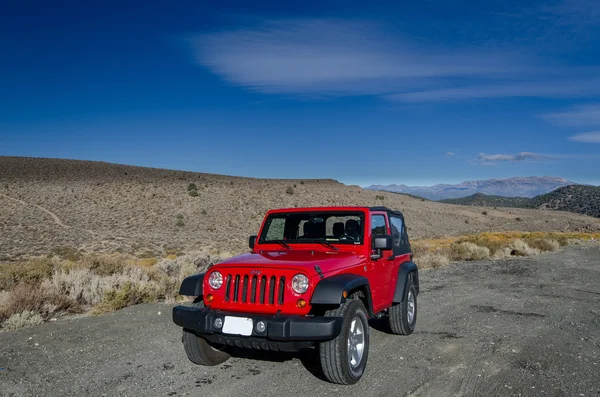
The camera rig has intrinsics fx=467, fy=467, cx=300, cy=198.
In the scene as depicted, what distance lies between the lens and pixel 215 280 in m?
5.28

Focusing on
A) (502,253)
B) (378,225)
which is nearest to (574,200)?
(502,253)

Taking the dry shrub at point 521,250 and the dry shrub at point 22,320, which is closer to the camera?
the dry shrub at point 22,320

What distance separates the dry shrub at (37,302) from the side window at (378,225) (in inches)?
232

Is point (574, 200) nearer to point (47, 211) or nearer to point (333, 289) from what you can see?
point (47, 211)

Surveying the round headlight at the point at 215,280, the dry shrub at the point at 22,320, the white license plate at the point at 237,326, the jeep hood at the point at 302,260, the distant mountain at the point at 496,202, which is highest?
the distant mountain at the point at 496,202

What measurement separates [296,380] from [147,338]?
2816 mm

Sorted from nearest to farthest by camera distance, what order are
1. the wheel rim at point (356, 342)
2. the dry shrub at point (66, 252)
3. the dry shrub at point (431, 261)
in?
the wheel rim at point (356, 342)
the dry shrub at point (431, 261)
the dry shrub at point (66, 252)

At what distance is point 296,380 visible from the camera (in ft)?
17.0

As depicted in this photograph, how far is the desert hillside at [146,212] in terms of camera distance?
28.9m

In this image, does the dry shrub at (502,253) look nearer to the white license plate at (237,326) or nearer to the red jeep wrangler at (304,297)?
the red jeep wrangler at (304,297)

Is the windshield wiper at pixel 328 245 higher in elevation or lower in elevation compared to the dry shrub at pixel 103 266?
higher

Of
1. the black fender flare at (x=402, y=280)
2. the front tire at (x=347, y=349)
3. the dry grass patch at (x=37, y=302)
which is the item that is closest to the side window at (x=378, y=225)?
the black fender flare at (x=402, y=280)

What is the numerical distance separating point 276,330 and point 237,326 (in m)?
0.47

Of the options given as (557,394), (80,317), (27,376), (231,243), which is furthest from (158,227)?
(557,394)
